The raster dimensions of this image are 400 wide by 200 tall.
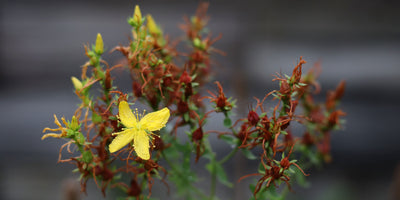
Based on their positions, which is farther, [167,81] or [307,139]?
[307,139]

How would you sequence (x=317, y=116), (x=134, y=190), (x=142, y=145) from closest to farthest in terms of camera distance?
1. (x=142, y=145)
2. (x=134, y=190)
3. (x=317, y=116)

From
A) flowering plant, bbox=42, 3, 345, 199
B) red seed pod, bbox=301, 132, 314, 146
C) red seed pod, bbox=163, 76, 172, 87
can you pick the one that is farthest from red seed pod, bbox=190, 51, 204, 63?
red seed pod, bbox=301, 132, 314, 146

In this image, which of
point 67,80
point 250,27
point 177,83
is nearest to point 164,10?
point 250,27

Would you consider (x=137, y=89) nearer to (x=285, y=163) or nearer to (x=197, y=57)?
(x=197, y=57)

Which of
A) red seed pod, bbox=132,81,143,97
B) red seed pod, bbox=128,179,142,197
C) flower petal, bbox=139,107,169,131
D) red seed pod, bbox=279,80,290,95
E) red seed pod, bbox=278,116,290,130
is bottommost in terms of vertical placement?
red seed pod, bbox=128,179,142,197

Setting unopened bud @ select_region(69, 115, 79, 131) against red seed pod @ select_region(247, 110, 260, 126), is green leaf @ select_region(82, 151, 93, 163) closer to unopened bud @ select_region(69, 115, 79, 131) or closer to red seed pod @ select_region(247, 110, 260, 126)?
unopened bud @ select_region(69, 115, 79, 131)

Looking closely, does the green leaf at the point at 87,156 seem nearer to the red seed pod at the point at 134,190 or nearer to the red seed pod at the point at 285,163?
the red seed pod at the point at 134,190

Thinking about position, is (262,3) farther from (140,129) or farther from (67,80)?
(140,129)

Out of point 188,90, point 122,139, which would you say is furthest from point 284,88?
point 122,139
